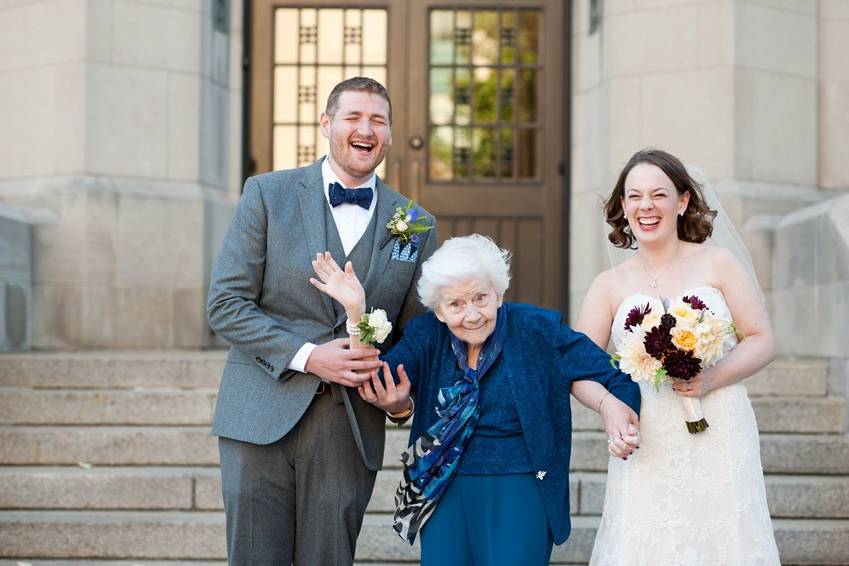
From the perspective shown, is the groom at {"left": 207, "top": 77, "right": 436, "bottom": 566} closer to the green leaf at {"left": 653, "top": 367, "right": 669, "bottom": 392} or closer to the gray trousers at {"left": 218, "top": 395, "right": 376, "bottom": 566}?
the gray trousers at {"left": 218, "top": 395, "right": 376, "bottom": 566}

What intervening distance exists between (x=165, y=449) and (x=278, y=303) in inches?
106

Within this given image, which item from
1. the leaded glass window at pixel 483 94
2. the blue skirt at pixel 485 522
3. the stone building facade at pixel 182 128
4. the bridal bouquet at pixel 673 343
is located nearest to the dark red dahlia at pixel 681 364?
the bridal bouquet at pixel 673 343

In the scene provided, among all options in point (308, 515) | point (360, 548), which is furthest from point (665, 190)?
point (360, 548)

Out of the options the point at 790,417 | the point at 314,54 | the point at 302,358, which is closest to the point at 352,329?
the point at 302,358

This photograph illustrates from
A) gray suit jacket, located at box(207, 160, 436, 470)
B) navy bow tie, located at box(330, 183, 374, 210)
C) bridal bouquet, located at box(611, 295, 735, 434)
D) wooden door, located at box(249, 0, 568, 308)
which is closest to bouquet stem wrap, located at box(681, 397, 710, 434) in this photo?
bridal bouquet, located at box(611, 295, 735, 434)

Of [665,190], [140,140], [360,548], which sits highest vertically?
[140,140]

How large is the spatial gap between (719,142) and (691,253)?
174 inches

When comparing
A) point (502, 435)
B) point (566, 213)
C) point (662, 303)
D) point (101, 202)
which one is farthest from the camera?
point (566, 213)

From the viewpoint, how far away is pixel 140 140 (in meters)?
8.23

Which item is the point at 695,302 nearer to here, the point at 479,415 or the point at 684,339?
the point at 684,339

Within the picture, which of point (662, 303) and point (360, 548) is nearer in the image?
point (662, 303)

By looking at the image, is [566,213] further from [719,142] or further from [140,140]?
[140,140]

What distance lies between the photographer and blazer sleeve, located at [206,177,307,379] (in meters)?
3.38

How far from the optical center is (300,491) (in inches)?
137
